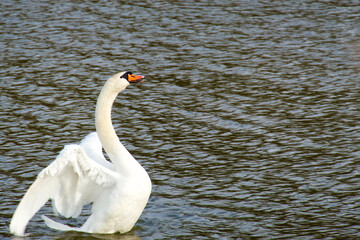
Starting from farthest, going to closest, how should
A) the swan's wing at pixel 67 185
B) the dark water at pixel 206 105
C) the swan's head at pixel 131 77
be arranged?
1. the dark water at pixel 206 105
2. the swan's head at pixel 131 77
3. the swan's wing at pixel 67 185

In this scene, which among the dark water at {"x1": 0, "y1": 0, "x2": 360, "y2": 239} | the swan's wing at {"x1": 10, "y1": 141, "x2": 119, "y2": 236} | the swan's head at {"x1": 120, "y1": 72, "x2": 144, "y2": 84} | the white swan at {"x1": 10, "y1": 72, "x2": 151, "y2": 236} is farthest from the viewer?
the dark water at {"x1": 0, "y1": 0, "x2": 360, "y2": 239}

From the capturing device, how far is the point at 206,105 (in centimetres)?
1532

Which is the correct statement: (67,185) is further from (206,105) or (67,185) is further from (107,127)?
(206,105)

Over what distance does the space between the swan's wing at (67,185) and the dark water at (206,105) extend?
1.80 ft

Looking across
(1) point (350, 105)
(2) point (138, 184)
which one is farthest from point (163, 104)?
(2) point (138, 184)

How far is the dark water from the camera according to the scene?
34.4ft

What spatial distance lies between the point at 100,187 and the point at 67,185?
1.53 feet

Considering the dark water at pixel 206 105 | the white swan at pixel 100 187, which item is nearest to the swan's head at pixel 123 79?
the white swan at pixel 100 187

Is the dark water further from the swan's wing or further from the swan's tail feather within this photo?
the swan's wing

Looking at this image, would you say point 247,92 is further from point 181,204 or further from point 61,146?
point 181,204

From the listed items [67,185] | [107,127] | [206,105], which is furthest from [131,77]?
[206,105]

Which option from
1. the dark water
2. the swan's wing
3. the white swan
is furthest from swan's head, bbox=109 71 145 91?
the dark water

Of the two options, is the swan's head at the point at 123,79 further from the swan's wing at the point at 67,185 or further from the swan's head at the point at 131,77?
the swan's wing at the point at 67,185

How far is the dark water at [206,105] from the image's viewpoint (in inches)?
413
